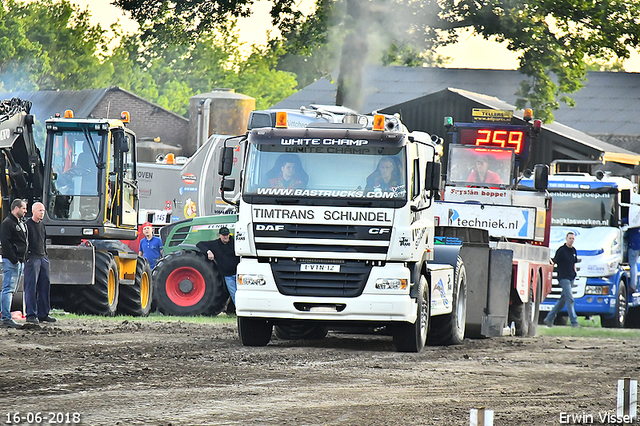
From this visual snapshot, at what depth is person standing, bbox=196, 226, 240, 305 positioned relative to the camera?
21016 millimetres

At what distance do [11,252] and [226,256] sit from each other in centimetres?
490

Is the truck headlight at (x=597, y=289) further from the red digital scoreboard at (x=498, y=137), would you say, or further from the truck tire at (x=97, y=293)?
the truck tire at (x=97, y=293)

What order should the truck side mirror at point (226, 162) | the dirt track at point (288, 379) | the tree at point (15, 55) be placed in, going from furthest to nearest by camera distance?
the tree at point (15, 55), the truck side mirror at point (226, 162), the dirt track at point (288, 379)

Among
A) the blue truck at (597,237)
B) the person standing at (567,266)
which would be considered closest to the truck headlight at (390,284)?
the person standing at (567,266)

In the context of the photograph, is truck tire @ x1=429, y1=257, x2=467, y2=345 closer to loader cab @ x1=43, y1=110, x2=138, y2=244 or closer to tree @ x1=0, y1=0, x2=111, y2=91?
loader cab @ x1=43, y1=110, x2=138, y2=244

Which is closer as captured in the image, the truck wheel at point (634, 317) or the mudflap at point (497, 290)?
the mudflap at point (497, 290)

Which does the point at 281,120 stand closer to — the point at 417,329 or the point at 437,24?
the point at 417,329

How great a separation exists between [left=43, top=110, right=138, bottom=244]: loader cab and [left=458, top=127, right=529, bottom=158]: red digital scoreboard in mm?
10027

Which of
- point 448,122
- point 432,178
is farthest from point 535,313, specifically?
point 432,178

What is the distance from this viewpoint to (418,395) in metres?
10.8

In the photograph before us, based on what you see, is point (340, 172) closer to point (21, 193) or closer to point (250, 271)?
point (250, 271)

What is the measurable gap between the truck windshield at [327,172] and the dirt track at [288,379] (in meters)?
2.00

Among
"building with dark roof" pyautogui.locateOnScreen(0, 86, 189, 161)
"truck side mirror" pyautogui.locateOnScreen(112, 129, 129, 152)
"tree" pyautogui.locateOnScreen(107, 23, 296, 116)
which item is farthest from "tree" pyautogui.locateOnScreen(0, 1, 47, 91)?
"truck side mirror" pyautogui.locateOnScreen(112, 129, 129, 152)

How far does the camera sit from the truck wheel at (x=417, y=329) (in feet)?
48.7
